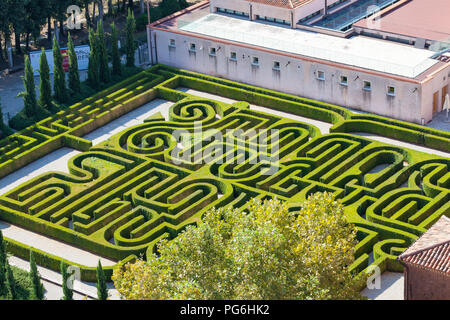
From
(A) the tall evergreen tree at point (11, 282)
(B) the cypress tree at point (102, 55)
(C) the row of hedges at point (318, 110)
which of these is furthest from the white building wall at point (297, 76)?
(A) the tall evergreen tree at point (11, 282)

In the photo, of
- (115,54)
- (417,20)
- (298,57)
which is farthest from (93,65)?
(417,20)

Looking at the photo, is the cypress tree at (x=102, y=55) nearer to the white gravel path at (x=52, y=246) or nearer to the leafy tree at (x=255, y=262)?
the white gravel path at (x=52, y=246)

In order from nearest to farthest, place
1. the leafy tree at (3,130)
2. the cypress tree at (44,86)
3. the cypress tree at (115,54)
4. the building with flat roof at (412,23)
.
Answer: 1. the leafy tree at (3,130)
2. the cypress tree at (44,86)
3. the building with flat roof at (412,23)
4. the cypress tree at (115,54)

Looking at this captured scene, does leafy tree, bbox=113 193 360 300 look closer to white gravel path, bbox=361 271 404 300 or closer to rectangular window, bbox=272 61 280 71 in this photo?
white gravel path, bbox=361 271 404 300

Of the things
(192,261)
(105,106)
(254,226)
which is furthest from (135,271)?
(105,106)

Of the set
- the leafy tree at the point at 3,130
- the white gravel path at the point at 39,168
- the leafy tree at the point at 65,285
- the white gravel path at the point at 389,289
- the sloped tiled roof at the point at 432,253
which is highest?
the sloped tiled roof at the point at 432,253

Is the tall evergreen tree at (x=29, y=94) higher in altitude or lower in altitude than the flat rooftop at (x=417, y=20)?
lower

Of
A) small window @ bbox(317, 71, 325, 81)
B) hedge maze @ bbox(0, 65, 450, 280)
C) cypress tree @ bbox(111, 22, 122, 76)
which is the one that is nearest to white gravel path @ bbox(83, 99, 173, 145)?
hedge maze @ bbox(0, 65, 450, 280)
